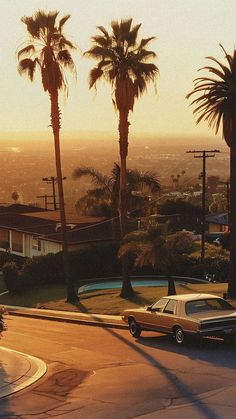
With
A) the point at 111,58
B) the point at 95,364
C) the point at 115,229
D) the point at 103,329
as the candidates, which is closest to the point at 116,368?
the point at 95,364

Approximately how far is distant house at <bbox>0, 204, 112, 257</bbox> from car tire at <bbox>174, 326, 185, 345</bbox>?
39.5 m

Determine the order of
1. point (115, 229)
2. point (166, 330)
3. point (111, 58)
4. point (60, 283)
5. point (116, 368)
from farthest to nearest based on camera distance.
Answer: point (115, 229) → point (60, 283) → point (111, 58) → point (166, 330) → point (116, 368)

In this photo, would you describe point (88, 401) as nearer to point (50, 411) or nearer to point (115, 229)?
point (50, 411)

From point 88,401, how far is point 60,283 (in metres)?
41.3

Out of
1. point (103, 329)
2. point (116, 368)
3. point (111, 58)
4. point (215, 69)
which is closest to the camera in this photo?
point (116, 368)

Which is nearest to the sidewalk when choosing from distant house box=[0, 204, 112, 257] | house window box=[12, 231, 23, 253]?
distant house box=[0, 204, 112, 257]

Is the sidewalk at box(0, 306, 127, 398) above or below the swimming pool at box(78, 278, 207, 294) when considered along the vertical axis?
above

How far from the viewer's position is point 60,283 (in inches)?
2181

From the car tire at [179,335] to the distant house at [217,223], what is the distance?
78.2m

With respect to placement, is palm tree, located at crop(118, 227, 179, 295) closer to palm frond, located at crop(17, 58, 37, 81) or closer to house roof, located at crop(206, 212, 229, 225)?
palm frond, located at crop(17, 58, 37, 81)

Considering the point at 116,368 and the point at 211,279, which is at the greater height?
the point at 116,368

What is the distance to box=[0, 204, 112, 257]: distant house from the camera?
62375 mm

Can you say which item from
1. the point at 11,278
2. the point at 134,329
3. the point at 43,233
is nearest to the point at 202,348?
the point at 134,329

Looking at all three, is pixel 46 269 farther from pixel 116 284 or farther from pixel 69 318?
pixel 69 318
